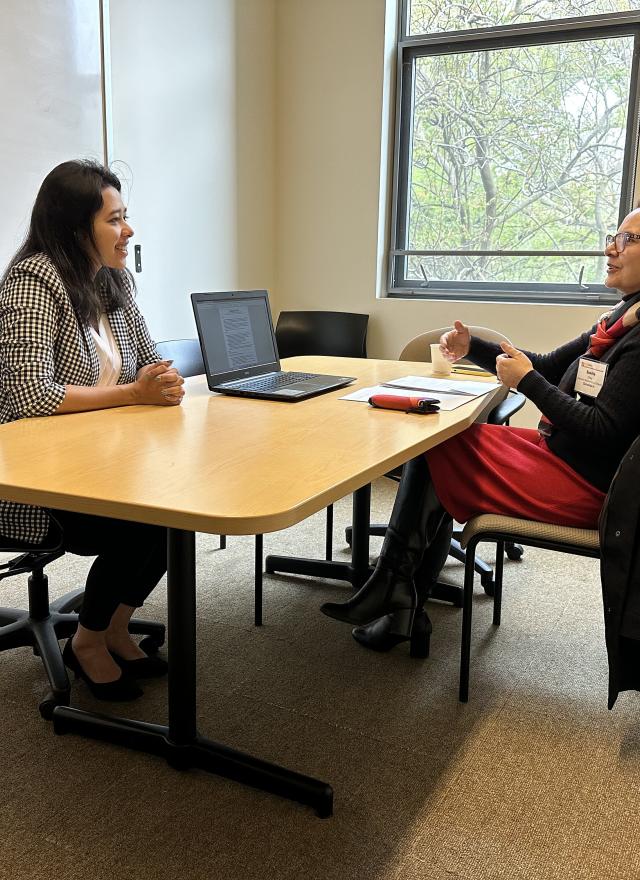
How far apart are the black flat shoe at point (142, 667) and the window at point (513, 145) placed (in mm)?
2964

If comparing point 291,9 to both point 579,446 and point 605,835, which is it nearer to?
point 579,446

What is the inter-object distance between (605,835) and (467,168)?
3.60m

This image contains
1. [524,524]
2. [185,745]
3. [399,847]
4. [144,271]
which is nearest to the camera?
[399,847]

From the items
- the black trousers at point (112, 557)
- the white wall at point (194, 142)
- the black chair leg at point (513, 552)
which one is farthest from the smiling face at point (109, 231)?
the black chair leg at point (513, 552)

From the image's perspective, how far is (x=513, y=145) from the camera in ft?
14.0

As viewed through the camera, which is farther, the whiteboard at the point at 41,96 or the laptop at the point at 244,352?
the whiteboard at the point at 41,96

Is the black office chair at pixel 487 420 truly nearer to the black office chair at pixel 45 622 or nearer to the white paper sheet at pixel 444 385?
the white paper sheet at pixel 444 385

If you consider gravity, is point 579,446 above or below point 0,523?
above

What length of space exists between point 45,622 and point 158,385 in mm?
694

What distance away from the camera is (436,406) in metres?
1.94

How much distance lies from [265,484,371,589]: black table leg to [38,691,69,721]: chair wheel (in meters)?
1.06

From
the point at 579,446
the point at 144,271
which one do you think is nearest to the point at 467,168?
the point at 144,271

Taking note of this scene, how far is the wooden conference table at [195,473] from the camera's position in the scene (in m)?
1.18

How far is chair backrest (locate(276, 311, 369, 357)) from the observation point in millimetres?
4500
